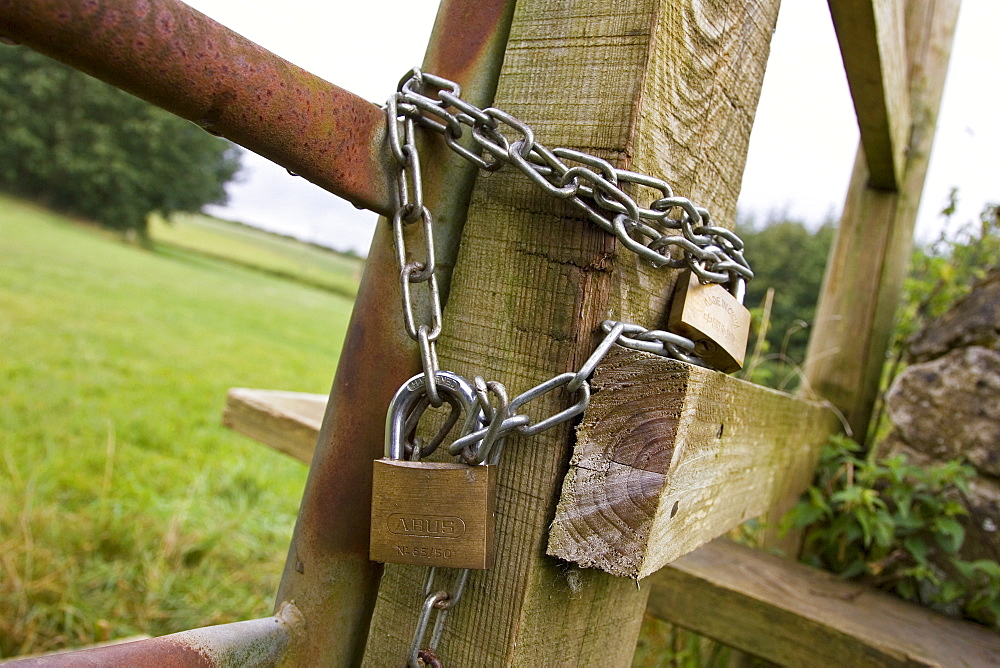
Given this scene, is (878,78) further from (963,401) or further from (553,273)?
(553,273)

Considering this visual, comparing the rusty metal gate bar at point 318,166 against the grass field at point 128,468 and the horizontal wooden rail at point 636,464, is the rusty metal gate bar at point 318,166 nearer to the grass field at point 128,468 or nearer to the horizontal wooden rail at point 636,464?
the horizontal wooden rail at point 636,464

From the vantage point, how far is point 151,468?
5.46 metres

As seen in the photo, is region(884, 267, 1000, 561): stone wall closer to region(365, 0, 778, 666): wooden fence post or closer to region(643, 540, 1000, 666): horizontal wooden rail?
region(643, 540, 1000, 666): horizontal wooden rail

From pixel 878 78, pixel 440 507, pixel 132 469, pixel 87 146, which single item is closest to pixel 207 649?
pixel 440 507

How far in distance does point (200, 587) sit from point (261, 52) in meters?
3.84

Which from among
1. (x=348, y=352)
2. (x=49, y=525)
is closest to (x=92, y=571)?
(x=49, y=525)

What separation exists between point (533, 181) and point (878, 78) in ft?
5.12

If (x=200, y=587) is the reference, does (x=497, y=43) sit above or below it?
above

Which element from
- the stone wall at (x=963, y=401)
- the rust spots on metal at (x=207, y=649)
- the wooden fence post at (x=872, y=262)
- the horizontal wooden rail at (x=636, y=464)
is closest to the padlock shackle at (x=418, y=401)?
the horizontal wooden rail at (x=636, y=464)

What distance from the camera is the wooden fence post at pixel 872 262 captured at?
260 cm

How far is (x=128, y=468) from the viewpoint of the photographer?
5379 mm

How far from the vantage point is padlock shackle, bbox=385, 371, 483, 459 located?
A: 0.70m

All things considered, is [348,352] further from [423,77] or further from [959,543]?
[959,543]

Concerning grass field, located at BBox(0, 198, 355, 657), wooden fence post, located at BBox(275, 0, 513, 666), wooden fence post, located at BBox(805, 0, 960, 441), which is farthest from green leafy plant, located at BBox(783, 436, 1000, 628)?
grass field, located at BBox(0, 198, 355, 657)
